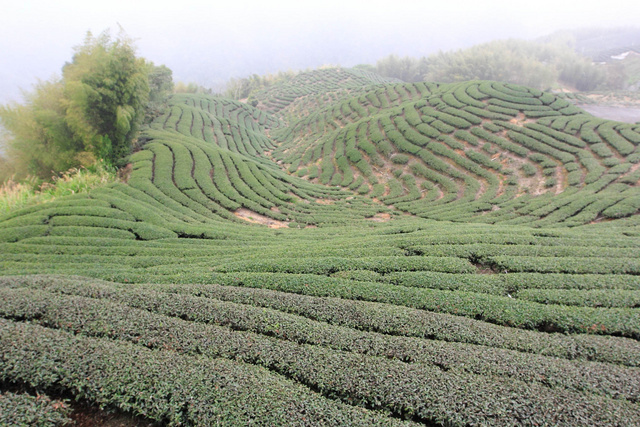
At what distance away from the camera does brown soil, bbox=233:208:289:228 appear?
52.0 feet

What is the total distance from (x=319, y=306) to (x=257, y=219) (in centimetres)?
1050

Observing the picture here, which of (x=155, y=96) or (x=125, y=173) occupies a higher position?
(x=155, y=96)

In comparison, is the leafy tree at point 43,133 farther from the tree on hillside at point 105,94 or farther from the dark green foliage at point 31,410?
the dark green foliage at point 31,410

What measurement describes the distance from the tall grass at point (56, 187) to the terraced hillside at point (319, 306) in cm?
132

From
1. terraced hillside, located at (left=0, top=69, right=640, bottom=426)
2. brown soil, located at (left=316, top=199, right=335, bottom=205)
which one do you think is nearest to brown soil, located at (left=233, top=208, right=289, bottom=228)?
terraced hillside, located at (left=0, top=69, right=640, bottom=426)

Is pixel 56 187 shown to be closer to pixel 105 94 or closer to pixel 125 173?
pixel 125 173

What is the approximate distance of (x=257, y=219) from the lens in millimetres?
16109

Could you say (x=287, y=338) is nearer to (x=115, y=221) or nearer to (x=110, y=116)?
(x=115, y=221)

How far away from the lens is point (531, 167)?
19.2m

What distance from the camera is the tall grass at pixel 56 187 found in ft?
37.4

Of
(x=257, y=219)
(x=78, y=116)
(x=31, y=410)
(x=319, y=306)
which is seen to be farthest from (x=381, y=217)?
(x=78, y=116)

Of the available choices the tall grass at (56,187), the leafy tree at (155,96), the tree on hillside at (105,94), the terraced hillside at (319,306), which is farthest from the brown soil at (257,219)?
the leafy tree at (155,96)

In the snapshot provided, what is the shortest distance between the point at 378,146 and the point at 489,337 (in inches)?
834

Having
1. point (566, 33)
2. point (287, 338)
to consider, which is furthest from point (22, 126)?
point (566, 33)
